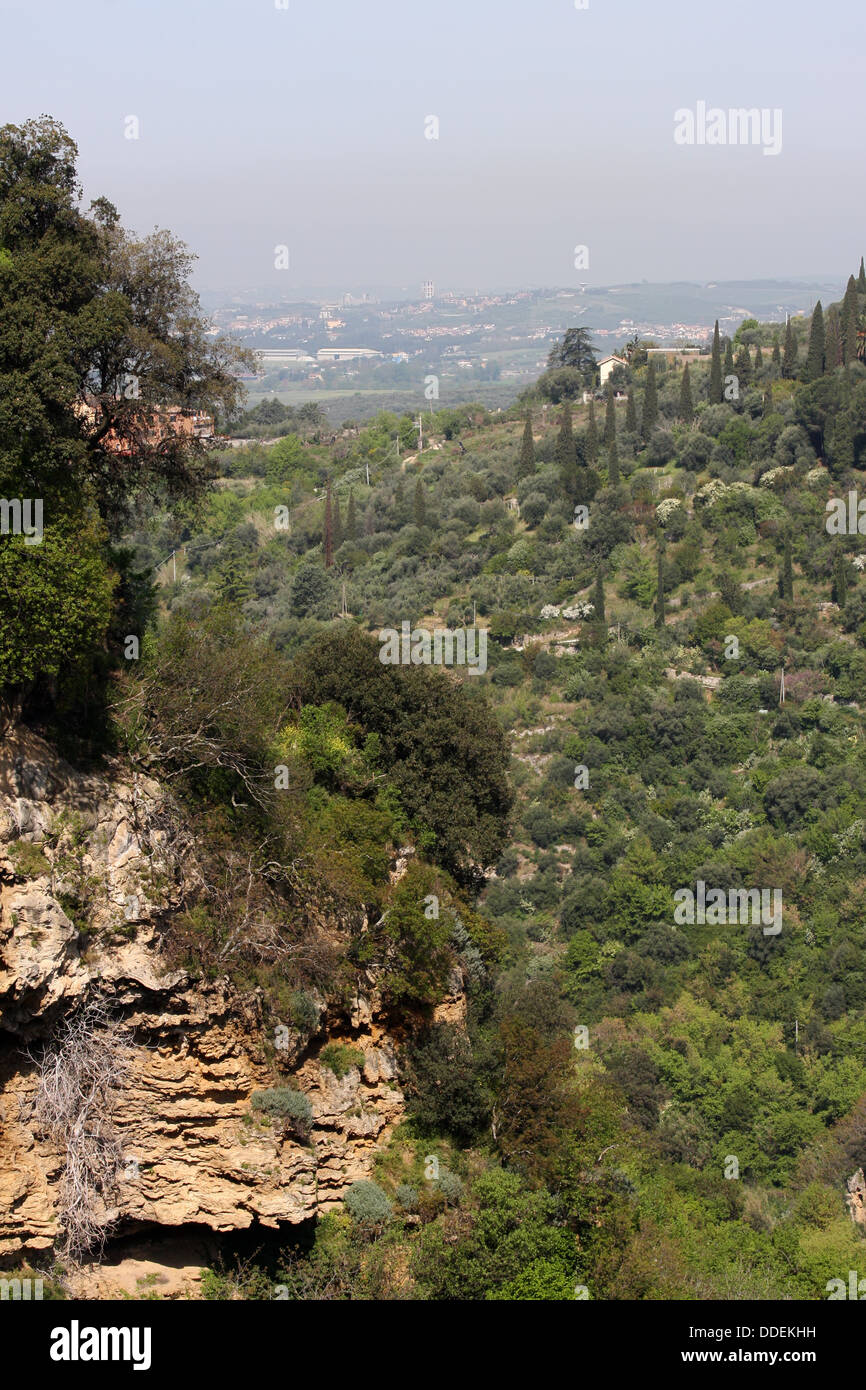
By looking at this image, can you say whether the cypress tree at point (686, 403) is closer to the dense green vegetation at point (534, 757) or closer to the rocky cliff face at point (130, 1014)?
the dense green vegetation at point (534, 757)

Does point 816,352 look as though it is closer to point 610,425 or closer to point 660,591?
point 610,425

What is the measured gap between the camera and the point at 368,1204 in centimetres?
1409

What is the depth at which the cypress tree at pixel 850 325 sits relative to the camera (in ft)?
220

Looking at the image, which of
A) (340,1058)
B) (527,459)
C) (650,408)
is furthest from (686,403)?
(340,1058)

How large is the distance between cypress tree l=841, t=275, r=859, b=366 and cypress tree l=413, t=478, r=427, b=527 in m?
25.1

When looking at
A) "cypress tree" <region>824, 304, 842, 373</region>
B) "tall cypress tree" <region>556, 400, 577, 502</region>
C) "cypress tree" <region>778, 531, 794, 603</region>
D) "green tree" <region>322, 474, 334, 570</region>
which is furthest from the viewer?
"green tree" <region>322, 474, 334, 570</region>

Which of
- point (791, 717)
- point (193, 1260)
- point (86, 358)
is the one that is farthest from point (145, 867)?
point (791, 717)

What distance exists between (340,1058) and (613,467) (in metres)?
Result: 55.5

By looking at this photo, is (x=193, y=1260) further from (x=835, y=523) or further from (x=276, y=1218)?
(x=835, y=523)

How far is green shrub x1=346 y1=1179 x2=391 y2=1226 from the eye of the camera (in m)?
14.0

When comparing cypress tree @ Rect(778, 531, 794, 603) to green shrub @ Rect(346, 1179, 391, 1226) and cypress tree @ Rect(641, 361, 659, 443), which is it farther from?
green shrub @ Rect(346, 1179, 391, 1226)

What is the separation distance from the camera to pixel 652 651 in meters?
57.0

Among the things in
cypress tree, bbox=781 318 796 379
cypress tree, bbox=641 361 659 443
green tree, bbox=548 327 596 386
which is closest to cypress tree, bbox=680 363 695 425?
cypress tree, bbox=641 361 659 443

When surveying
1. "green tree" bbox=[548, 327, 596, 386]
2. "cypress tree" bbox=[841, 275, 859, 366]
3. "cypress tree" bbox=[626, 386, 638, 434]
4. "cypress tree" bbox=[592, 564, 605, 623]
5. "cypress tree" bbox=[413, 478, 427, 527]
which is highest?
"green tree" bbox=[548, 327, 596, 386]
